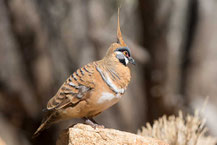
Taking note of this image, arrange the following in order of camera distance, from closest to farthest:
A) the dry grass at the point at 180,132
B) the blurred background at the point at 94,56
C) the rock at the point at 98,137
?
the rock at the point at 98,137
the dry grass at the point at 180,132
the blurred background at the point at 94,56

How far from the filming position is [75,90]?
2523 millimetres

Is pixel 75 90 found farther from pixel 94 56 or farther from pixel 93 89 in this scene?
pixel 94 56

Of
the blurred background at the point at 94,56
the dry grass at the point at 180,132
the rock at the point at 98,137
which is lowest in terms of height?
the rock at the point at 98,137

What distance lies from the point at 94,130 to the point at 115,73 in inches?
15.7

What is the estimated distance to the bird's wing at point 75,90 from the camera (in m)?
2.52

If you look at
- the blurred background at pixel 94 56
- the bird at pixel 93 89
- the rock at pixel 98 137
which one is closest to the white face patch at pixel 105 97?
the bird at pixel 93 89

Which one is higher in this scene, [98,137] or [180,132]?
[180,132]

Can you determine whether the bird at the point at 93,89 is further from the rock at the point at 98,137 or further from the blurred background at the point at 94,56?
the blurred background at the point at 94,56

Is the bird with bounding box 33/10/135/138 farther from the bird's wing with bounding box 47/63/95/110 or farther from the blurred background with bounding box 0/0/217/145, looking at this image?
the blurred background with bounding box 0/0/217/145

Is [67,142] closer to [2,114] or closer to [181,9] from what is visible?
[2,114]

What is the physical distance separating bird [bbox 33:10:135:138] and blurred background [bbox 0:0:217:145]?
346cm

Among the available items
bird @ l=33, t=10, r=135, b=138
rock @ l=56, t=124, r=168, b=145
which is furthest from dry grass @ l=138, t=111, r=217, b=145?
bird @ l=33, t=10, r=135, b=138

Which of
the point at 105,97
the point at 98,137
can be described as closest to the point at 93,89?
the point at 105,97

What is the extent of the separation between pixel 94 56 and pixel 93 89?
13.5 feet
